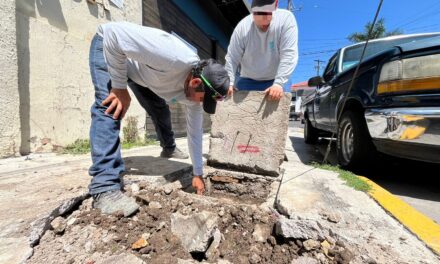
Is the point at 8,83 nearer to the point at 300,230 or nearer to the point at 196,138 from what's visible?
the point at 196,138

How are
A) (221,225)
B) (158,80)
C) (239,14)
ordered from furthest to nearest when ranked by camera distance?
(239,14) → (158,80) → (221,225)

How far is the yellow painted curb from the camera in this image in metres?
1.41

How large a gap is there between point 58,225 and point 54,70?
263 centimetres

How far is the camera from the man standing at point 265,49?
2582 millimetres

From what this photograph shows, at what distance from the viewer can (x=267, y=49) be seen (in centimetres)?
280

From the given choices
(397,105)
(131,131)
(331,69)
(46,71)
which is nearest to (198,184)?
(397,105)

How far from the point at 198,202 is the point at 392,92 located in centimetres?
182

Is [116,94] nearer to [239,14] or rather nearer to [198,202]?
[198,202]

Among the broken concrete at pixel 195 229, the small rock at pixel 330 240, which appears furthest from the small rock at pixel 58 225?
the small rock at pixel 330 240

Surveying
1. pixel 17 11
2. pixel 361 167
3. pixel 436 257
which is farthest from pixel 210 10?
pixel 436 257

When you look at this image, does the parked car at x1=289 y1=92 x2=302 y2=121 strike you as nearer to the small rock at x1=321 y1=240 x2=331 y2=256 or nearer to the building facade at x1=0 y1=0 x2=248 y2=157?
the building facade at x1=0 y1=0 x2=248 y2=157

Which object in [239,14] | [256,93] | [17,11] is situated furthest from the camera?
[239,14]

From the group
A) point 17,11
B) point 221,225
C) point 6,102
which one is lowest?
point 221,225

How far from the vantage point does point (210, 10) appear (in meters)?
9.27
